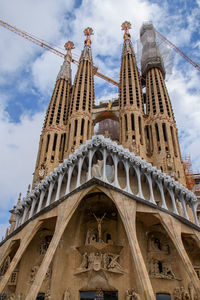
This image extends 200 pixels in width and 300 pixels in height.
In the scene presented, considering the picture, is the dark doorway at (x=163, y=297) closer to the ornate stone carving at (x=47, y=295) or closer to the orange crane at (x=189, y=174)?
the ornate stone carving at (x=47, y=295)

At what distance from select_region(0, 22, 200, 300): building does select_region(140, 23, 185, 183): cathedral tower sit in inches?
4.6

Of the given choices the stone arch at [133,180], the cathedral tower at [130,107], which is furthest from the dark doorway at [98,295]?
the cathedral tower at [130,107]

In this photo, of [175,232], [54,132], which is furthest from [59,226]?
[54,132]

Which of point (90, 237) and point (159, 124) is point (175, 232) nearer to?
point (90, 237)

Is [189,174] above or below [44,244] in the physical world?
above

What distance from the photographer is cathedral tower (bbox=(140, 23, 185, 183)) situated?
76.3 ft

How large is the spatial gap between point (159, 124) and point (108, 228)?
11.7 metres

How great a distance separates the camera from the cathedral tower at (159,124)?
2327 cm

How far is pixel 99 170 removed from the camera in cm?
1886

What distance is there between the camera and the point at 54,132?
92.7 ft

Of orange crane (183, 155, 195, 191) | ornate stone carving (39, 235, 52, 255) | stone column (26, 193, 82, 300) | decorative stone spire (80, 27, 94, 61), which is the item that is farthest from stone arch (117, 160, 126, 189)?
decorative stone spire (80, 27, 94, 61)

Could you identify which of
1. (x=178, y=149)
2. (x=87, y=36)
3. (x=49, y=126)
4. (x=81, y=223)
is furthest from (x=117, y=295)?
(x=87, y=36)

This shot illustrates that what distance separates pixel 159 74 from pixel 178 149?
36.6ft

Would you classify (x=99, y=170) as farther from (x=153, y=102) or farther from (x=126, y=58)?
(x=126, y=58)
